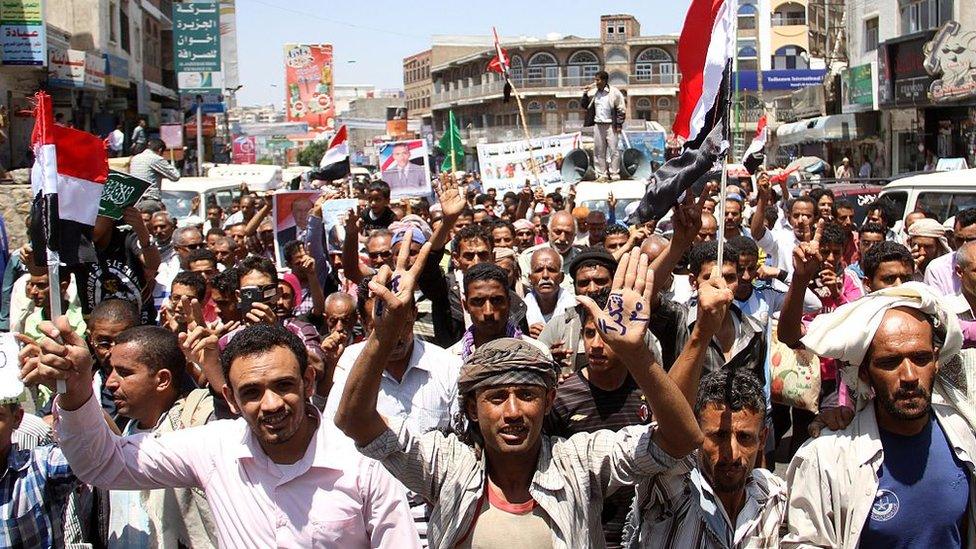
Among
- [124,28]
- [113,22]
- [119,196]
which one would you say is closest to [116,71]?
[113,22]

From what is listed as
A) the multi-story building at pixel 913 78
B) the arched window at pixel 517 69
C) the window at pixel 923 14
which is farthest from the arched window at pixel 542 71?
the window at pixel 923 14

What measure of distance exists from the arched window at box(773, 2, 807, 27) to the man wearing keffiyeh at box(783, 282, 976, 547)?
59.7 metres

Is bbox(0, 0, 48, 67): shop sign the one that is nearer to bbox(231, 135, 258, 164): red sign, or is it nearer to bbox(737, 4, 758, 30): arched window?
bbox(231, 135, 258, 164): red sign

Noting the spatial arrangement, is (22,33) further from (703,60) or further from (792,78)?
(792,78)

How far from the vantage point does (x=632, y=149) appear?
48.8 feet

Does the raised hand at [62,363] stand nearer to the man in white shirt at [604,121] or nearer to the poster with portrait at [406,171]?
the poster with portrait at [406,171]

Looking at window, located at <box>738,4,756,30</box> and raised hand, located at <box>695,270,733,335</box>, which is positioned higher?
window, located at <box>738,4,756,30</box>

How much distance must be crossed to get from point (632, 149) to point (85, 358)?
12507mm

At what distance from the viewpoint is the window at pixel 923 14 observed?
→ 27.2m

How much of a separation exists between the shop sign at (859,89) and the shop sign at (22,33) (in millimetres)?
22140

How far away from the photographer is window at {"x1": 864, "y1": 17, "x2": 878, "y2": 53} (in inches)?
1276

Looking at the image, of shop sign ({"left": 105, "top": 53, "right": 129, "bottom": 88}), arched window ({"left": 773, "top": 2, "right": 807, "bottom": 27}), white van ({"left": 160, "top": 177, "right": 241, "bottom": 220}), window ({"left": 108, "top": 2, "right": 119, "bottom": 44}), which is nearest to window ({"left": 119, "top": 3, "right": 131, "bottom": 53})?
window ({"left": 108, "top": 2, "right": 119, "bottom": 44})

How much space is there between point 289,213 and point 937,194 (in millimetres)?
5906

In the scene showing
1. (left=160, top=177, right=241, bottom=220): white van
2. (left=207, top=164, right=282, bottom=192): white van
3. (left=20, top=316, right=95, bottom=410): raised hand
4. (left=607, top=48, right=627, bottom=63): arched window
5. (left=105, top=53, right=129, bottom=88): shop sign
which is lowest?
(left=20, top=316, right=95, bottom=410): raised hand
